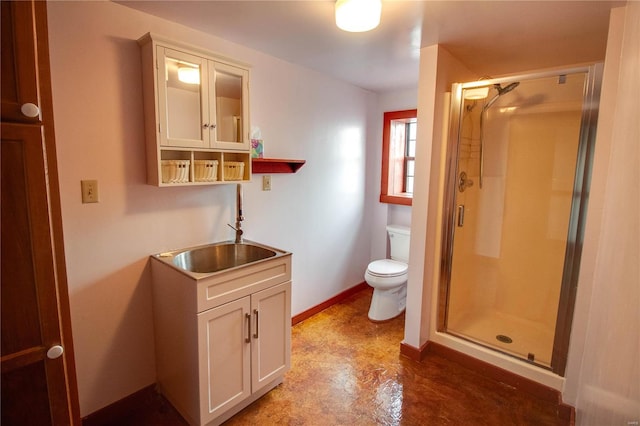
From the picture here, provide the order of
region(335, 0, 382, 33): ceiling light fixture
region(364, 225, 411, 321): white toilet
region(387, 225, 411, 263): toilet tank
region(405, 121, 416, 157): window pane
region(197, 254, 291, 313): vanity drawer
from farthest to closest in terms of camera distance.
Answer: region(405, 121, 416, 157): window pane < region(387, 225, 411, 263): toilet tank < region(364, 225, 411, 321): white toilet < region(197, 254, 291, 313): vanity drawer < region(335, 0, 382, 33): ceiling light fixture

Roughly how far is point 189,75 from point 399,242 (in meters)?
2.29

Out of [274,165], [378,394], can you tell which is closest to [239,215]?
[274,165]

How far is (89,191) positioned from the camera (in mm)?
1548

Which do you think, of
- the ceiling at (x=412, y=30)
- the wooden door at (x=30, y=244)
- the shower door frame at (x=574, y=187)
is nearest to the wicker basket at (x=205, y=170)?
the ceiling at (x=412, y=30)

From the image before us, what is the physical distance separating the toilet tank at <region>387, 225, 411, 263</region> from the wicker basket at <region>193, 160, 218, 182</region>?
1.91 m

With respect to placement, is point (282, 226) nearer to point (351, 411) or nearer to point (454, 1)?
point (351, 411)

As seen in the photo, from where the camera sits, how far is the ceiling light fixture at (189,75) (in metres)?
1.68

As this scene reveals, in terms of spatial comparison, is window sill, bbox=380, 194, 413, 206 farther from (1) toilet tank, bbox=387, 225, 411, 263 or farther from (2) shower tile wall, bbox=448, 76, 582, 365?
(2) shower tile wall, bbox=448, 76, 582, 365

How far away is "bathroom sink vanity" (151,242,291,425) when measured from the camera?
1523mm

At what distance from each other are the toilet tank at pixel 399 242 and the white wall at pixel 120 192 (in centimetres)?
122

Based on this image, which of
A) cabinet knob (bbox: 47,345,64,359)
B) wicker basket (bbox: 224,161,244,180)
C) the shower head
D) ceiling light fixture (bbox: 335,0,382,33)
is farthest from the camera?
the shower head

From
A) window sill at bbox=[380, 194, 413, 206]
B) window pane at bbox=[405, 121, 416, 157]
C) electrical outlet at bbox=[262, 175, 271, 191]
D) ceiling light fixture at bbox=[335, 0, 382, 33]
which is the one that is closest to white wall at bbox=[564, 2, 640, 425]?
ceiling light fixture at bbox=[335, 0, 382, 33]

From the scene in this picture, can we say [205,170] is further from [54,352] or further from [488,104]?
[488,104]

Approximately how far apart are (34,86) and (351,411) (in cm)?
196
